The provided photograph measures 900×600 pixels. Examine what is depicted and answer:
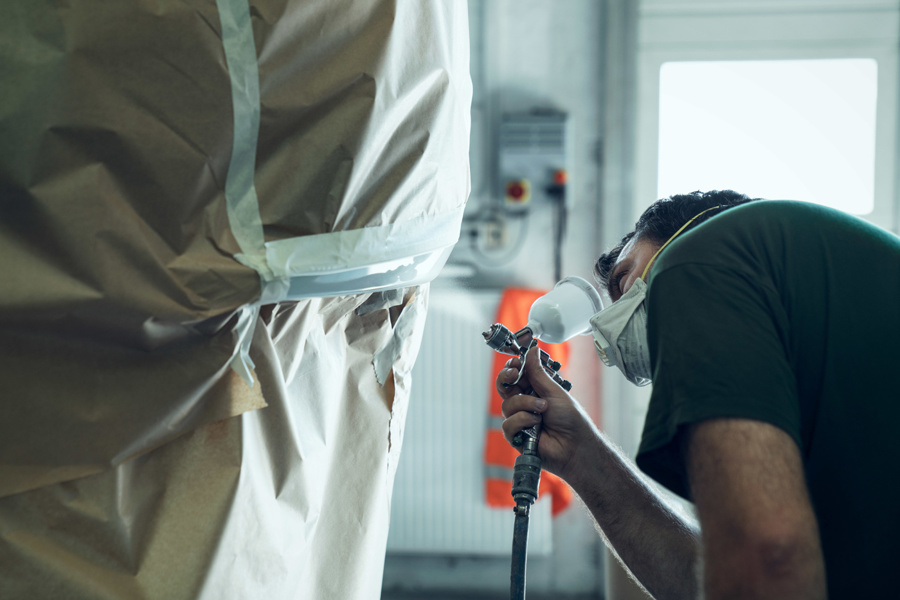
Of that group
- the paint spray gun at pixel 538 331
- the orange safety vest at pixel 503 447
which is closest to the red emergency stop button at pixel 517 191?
the orange safety vest at pixel 503 447

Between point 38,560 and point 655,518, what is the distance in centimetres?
87

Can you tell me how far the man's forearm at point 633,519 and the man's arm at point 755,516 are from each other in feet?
1.78

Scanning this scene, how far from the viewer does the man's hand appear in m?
1.03

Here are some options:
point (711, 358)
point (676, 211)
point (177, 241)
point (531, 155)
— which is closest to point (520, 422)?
point (676, 211)

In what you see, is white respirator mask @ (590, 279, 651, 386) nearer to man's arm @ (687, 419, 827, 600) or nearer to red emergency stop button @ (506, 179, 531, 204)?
man's arm @ (687, 419, 827, 600)

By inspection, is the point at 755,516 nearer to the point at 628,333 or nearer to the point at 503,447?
the point at 628,333

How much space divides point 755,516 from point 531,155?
2.05 m

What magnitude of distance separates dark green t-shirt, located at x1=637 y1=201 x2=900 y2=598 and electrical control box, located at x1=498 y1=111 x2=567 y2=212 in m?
1.85

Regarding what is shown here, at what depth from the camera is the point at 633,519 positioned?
1064 mm

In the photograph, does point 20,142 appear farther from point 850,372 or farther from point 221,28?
point 850,372

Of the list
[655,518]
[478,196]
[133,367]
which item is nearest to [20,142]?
[133,367]

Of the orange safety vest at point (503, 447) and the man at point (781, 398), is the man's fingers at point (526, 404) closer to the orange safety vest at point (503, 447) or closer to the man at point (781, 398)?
the man at point (781, 398)

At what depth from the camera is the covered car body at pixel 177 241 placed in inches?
19.3

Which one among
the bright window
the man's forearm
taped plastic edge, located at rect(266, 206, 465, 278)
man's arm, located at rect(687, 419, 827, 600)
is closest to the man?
man's arm, located at rect(687, 419, 827, 600)
